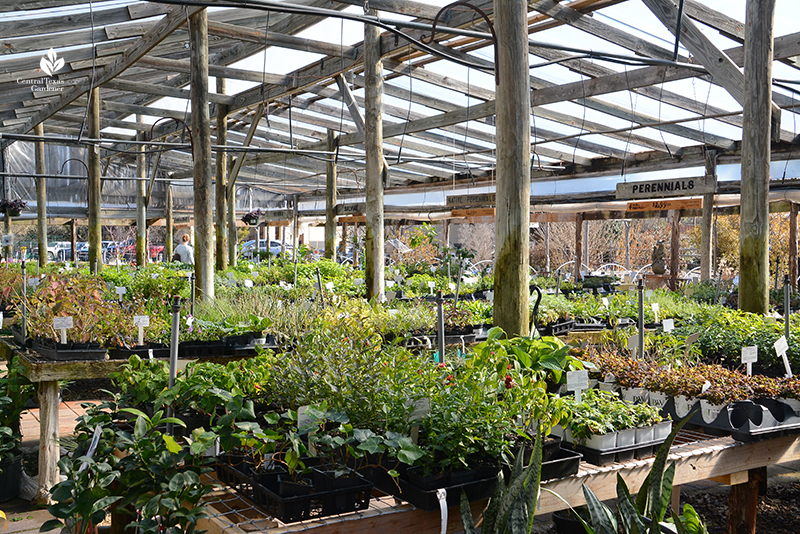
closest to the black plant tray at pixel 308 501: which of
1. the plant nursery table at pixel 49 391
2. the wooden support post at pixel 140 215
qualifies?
the plant nursery table at pixel 49 391

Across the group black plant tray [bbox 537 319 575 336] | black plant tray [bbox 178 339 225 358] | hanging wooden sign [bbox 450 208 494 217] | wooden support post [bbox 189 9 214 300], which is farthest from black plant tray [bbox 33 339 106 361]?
hanging wooden sign [bbox 450 208 494 217]

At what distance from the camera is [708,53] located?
5.52 meters

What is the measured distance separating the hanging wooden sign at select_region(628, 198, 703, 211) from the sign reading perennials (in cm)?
120

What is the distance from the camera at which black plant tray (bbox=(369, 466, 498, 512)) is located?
6.88 ft

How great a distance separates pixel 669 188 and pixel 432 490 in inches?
299

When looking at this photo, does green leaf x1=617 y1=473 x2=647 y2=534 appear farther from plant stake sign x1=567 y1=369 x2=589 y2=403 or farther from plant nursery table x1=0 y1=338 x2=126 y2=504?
plant nursery table x1=0 y1=338 x2=126 y2=504

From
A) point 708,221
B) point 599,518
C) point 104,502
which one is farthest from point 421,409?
point 708,221

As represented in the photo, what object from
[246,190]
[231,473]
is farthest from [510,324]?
[246,190]

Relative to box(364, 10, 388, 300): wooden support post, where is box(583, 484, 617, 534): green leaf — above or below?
below

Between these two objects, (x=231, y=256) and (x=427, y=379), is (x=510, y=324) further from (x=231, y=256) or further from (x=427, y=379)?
(x=231, y=256)

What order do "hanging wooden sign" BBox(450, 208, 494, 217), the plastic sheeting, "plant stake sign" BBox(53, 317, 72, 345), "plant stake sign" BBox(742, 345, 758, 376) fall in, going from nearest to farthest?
"plant stake sign" BBox(742, 345, 758, 376) → "plant stake sign" BBox(53, 317, 72, 345) → "hanging wooden sign" BBox(450, 208, 494, 217) → the plastic sheeting

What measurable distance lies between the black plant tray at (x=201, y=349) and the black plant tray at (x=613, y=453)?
114 inches

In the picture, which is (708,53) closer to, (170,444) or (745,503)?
(745,503)

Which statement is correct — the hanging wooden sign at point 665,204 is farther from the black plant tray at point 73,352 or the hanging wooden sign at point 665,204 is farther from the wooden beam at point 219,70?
the black plant tray at point 73,352
